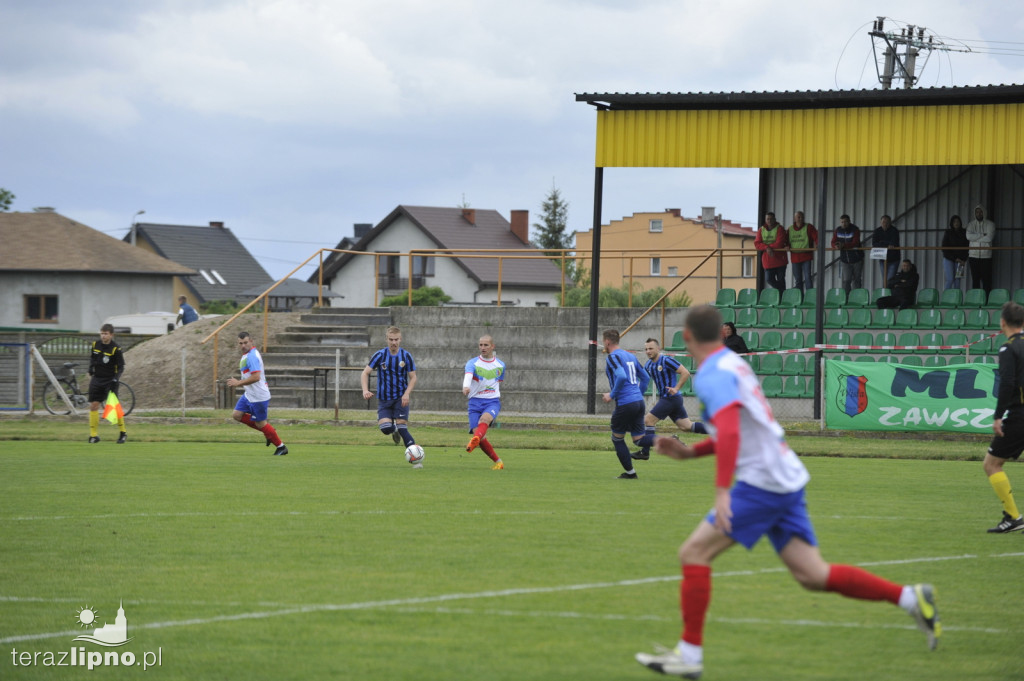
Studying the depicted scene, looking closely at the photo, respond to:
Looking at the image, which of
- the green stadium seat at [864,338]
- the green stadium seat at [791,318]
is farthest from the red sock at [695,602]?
the green stadium seat at [791,318]

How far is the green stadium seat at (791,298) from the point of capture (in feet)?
88.5

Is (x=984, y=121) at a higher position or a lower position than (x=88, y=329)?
higher

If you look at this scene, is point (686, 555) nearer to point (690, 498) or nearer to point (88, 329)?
point (690, 498)

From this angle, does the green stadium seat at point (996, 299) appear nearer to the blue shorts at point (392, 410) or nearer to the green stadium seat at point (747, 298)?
the green stadium seat at point (747, 298)

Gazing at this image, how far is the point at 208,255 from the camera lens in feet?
282

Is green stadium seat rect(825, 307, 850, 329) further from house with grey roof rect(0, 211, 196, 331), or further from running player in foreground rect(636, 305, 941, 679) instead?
house with grey roof rect(0, 211, 196, 331)

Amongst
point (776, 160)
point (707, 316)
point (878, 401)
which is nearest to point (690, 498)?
point (707, 316)

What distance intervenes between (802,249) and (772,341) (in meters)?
2.42

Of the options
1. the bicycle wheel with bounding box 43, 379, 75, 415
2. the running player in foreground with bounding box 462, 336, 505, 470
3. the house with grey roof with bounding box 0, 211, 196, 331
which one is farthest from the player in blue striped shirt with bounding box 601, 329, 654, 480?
the house with grey roof with bounding box 0, 211, 196, 331

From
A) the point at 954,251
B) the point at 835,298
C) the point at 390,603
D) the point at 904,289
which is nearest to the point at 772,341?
the point at 835,298

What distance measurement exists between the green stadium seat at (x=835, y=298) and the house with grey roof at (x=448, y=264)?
125 feet

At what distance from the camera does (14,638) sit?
20.4ft

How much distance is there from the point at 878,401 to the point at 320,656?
1681 cm

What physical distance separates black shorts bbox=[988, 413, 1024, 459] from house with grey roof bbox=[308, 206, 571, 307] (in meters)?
53.8
